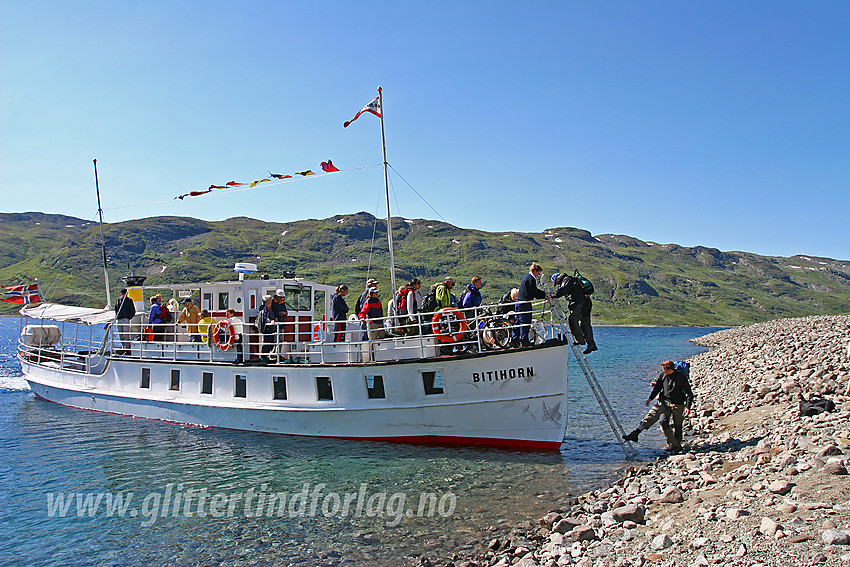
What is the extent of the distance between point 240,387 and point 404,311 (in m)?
7.11

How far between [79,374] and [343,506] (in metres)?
19.0

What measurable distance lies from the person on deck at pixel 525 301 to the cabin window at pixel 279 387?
8200 millimetres

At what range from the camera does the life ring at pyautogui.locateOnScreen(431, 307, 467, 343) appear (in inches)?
643

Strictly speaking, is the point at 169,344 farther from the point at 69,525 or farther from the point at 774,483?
the point at 774,483

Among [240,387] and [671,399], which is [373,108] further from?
[671,399]

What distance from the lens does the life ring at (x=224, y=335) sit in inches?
770

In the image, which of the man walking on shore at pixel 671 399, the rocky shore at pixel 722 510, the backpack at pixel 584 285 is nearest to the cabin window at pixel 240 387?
the rocky shore at pixel 722 510

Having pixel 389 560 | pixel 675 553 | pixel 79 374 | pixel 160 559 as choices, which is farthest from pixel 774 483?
pixel 79 374

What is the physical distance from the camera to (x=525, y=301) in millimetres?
14812

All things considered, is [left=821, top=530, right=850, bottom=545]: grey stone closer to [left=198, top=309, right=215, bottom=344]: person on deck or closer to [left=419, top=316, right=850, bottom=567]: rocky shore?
[left=419, top=316, right=850, bottom=567]: rocky shore

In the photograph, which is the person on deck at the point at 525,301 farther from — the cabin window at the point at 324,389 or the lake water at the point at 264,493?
the cabin window at the point at 324,389

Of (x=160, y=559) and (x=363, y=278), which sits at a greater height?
(x=363, y=278)

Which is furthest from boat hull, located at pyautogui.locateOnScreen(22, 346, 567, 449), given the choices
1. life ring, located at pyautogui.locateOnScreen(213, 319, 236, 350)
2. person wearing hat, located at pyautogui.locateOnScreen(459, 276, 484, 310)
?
person wearing hat, located at pyautogui.locateOnScreen(459, 276, 484, 310)

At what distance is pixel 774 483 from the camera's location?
29.0 ft
